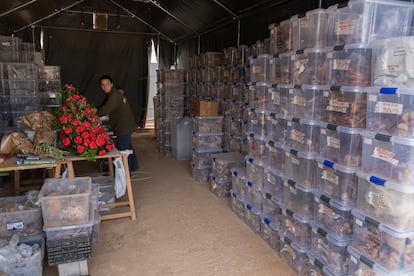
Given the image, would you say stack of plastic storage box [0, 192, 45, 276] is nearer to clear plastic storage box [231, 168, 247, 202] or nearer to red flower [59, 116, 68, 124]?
red flower [59, 116, 68, 124]

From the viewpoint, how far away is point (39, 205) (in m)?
2.43

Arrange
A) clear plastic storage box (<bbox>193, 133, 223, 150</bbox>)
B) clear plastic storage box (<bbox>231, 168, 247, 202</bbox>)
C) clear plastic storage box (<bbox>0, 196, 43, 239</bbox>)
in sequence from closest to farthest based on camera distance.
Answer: clear plastic storage box (<bbox>0, 196, 43, 239</bbox>) → clear plastic storage box (<bbox>231, 168, 247, 202</bbox>) → clear plastic storage box (<bbox>193, 133, 223, 150</bbox>)

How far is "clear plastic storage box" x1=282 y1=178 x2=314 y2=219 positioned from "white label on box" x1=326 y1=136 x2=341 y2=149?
0.40m

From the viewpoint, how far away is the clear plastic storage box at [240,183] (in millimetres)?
3452

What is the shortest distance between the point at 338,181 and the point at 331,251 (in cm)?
48

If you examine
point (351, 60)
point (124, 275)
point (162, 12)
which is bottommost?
point (124, 275)

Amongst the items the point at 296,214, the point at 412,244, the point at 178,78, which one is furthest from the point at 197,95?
the point at 412,244

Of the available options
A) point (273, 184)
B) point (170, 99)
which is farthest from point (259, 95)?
point (170, 99)

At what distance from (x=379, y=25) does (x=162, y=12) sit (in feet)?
19.3

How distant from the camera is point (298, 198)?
2.57m

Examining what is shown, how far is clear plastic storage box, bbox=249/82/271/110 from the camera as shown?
9.94 ft

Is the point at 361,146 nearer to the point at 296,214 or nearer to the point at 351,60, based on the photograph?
the point at 351,60

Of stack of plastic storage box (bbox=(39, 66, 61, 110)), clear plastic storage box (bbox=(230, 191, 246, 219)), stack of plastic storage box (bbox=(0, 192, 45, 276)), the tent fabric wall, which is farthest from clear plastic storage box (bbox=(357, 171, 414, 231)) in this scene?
the tent fabric wall

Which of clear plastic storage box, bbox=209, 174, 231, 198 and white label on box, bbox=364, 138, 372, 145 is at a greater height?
white label on box, bbox=364, 138, 372, 145
